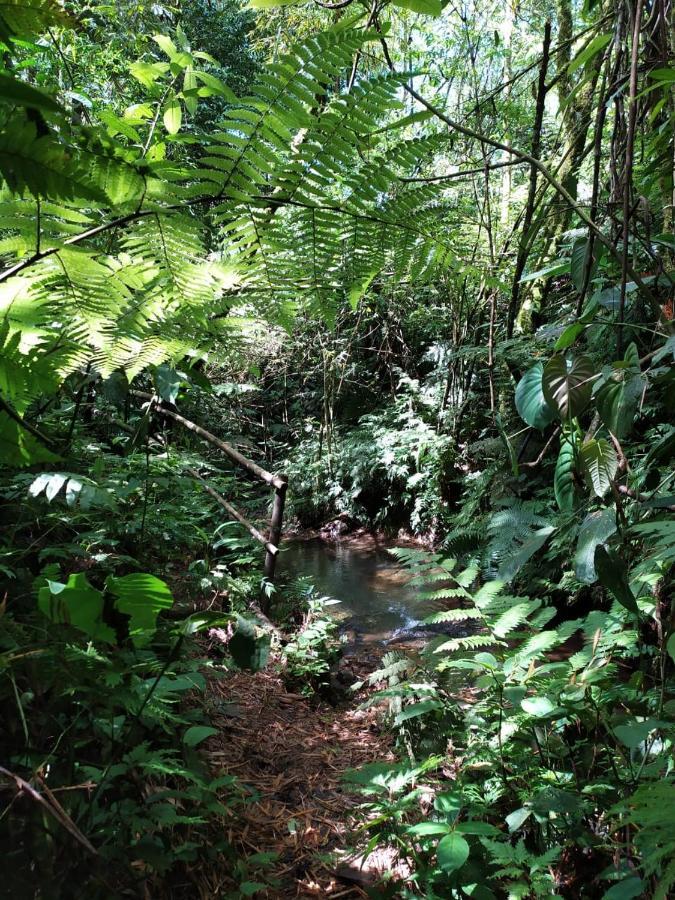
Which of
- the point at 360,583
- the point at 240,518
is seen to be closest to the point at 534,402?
the point at 240,518

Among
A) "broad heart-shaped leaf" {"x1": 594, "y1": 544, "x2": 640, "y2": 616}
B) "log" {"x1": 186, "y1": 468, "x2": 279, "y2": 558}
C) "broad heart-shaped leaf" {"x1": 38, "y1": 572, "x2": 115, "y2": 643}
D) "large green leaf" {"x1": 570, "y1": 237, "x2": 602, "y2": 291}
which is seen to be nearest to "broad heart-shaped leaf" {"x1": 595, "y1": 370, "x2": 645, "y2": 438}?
"broad heart-shaped leaf" {"x1": 594, "y1": 544, "x2": 640, "y2": 616}

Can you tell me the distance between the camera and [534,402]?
56.5 inches

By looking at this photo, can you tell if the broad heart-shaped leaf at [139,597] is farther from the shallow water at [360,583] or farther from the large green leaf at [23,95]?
the shallow water at [360,583]

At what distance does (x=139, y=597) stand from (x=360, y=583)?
5.39m

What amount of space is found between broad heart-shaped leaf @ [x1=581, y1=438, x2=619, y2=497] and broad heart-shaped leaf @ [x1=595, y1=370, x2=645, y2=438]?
0.09 metres

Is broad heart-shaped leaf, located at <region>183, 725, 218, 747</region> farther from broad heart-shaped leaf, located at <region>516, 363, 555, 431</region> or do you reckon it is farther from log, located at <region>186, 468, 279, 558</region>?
broad heart-shaped leaf, located at <region>516, 363, 555, 431</region>

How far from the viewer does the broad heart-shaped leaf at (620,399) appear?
1207 millimetres

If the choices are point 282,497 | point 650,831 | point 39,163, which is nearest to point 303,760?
point 282,497

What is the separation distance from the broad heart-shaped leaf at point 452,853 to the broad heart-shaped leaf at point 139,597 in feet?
2.85

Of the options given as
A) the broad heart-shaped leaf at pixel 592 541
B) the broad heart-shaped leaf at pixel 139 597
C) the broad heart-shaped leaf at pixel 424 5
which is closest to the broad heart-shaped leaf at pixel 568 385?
the broad heart-shaped leaf at pixel 592 541

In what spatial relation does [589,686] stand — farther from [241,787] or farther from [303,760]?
[303,760]

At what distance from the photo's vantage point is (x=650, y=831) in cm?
102

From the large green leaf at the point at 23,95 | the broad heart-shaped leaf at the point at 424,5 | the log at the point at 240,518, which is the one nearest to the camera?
the large green leaf at the point at 23,95

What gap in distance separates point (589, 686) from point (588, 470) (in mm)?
712
